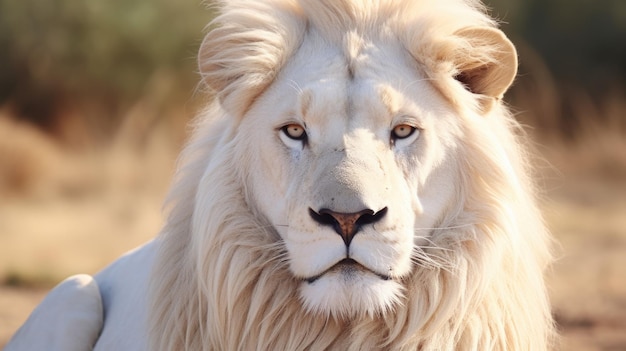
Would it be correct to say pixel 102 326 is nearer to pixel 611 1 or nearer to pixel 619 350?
pixel 619 350

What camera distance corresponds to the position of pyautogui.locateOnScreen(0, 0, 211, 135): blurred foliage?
13.7m

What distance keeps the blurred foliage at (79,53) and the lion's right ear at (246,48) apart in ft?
33.9

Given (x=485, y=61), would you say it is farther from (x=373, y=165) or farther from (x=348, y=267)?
(x=348, y=267)

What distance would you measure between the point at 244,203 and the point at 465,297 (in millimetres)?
770

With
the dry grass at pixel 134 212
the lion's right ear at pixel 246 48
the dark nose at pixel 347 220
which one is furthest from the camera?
the dry grass at pixel 134 212

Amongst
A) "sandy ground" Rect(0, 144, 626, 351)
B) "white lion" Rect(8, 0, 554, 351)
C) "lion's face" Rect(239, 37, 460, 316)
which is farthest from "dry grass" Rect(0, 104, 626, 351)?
"lion's face" Rect(239, 37, 460, 316)

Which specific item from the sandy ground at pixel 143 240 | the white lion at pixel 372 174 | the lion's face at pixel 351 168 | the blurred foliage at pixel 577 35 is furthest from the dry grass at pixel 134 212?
the lion's face at pixel 351 168

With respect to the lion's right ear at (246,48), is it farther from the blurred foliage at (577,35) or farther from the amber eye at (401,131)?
the blurred foliage at (577,35)

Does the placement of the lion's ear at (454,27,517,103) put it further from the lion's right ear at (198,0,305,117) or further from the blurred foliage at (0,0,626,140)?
the blurred foliage at (0,0,626,140)

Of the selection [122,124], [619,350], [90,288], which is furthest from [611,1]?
[90,288]

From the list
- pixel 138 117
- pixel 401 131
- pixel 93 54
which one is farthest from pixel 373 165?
pixel 138 117

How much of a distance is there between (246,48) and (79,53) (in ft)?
35.3

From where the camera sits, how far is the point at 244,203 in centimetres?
352

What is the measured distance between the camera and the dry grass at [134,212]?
24.8ft
